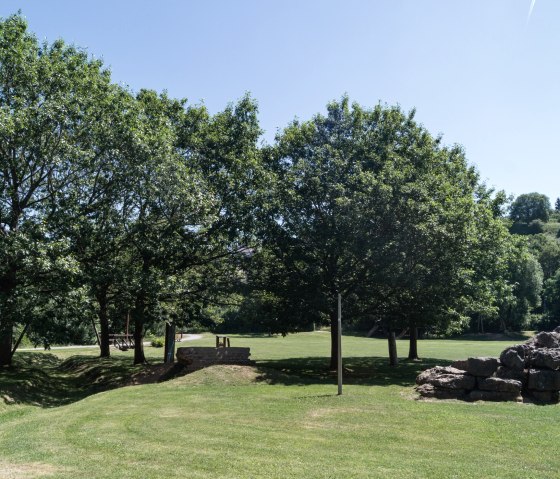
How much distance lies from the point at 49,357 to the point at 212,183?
19.0 m

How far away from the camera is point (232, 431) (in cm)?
1202

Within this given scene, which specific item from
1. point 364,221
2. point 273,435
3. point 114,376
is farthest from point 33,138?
point 273,435

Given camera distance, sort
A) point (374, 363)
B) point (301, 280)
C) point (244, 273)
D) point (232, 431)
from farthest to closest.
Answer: point (374, 363)
point (244, 273)
point (301, 280)
point (232, 431)

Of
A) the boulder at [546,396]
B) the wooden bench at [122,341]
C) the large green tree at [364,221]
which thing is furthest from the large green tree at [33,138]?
the wooden bench at [122,341]

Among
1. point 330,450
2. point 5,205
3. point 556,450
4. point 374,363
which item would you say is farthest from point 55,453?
point 374,363

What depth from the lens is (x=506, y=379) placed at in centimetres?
1653

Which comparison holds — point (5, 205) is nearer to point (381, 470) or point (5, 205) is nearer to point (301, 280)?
point (301, 280)

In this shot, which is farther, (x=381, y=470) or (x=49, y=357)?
(x=49, y=357)

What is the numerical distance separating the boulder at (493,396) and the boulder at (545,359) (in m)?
1.45

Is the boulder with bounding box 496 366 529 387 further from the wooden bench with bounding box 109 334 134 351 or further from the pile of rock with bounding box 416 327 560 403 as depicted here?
the wooden bench with bounding box 109 334 134 351

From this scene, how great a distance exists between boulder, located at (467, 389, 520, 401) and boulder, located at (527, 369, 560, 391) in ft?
2.14

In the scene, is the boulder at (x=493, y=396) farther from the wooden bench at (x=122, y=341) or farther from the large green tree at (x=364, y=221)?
the wooden bench at (x=122, y=341)

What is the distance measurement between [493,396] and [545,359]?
2192mm

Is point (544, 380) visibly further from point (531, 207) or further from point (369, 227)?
point (531, 207)
